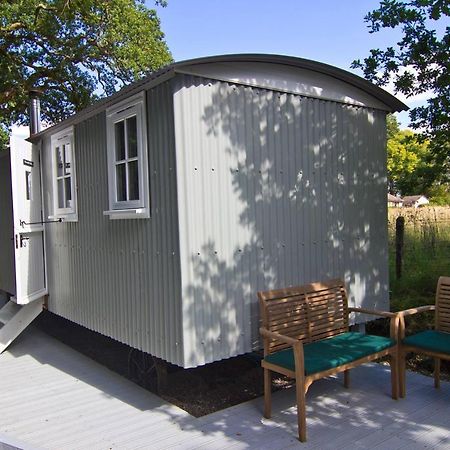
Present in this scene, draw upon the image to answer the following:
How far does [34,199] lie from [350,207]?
4.18 meters

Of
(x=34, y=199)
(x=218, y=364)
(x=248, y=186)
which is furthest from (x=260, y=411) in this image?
(x=34, y=199)

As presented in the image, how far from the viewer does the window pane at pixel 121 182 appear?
4.61 metres

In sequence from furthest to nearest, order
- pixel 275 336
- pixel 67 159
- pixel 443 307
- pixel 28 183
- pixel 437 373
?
pixel 28 183, pixel 67 159, pixel 443 307, pixel 437 373, pixel 275 336

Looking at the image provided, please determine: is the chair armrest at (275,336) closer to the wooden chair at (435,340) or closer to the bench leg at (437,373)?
the wooden chair at (435,340)

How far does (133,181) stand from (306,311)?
2042 millimetres

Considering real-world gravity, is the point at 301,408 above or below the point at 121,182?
below

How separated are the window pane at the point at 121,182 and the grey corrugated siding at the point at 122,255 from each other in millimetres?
257

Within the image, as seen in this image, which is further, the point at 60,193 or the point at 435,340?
the point at 60,193

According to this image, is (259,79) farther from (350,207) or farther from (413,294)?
(413,294)

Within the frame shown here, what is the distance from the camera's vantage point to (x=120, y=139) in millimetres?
4668

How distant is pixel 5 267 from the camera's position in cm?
763

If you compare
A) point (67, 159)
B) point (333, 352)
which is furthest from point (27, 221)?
point (333, 352)

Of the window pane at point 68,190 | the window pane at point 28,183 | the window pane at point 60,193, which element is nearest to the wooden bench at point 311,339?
the window pane at point 68,190

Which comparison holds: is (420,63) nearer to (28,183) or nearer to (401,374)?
(401,374)
